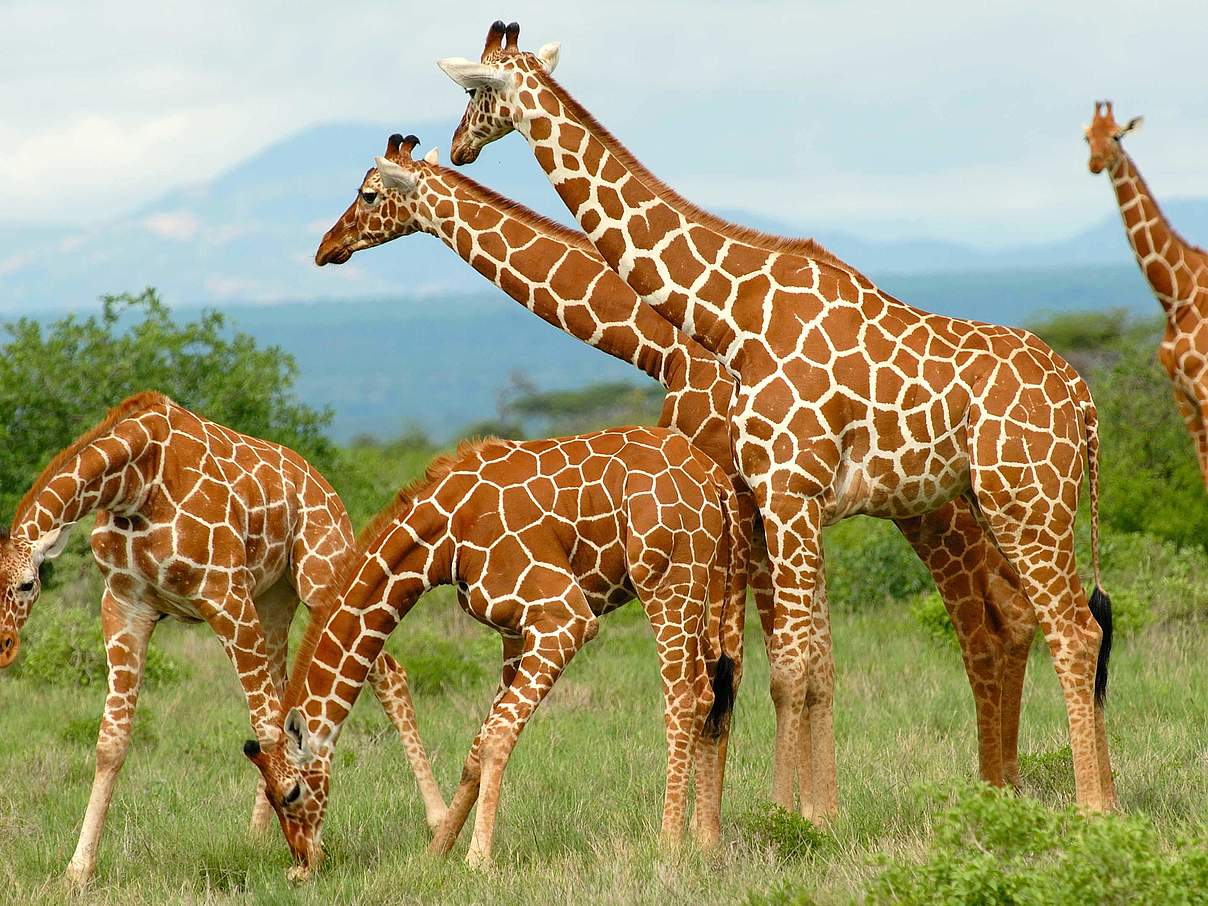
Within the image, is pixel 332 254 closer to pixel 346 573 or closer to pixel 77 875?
pixel 346 573

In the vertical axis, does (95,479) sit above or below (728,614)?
above

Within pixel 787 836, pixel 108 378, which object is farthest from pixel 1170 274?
pixel 108 378

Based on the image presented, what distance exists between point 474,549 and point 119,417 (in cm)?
185

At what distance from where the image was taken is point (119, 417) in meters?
7.46

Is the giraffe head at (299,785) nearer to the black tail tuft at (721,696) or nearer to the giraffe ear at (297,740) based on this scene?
the giraffe ear at (297,740)

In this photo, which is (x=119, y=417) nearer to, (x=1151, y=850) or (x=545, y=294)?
(x=545, y=294)

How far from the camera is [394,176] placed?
804 centimetres

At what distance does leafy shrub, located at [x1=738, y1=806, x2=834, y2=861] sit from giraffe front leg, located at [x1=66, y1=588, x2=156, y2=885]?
9.82ft

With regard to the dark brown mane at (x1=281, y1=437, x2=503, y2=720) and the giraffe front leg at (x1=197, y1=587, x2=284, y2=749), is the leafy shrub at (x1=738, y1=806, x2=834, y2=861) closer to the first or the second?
the dark brown mane at (x1=281, y1=437, x2=503, y2=720)

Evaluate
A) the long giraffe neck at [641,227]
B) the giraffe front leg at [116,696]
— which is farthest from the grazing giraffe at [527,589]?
the giraffe front leg at [116,696]

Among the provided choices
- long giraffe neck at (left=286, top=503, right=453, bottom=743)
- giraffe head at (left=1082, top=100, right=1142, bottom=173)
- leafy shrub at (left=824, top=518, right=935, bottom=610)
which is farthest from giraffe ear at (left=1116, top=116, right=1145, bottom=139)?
leafy shrub at (left=824, top=518, right=935, bottom=610)

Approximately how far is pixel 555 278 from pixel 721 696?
92.8 inches

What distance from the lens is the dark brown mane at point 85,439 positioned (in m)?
6.91

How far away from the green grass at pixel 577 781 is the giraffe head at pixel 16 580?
3.69 feet
